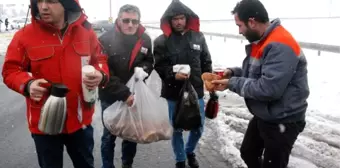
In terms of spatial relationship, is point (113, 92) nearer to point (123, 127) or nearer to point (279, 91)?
point (123, 127)

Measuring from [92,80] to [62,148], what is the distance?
0.72 meters

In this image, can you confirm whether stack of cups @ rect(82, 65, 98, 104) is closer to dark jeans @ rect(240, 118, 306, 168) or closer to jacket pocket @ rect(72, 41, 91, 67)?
jacket pocket @ rect(72, 41, 91, 67)

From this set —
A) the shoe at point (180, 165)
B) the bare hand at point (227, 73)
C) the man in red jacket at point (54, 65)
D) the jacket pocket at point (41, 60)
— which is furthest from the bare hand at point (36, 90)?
the shoe at point (180, 165)

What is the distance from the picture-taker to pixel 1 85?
30.5 feet

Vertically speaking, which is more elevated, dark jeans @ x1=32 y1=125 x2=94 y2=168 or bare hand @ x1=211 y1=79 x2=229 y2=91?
bare hand @ x1=211 y1=79 x2=229 y2=91

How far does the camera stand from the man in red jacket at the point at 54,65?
244 centimetres

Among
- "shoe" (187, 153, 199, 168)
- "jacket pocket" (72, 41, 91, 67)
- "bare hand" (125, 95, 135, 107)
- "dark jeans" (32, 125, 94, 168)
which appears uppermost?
"jacket pocket" (72, 41, 91, 67)

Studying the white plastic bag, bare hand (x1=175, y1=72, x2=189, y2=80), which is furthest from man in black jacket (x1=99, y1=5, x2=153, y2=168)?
bare hand (x1=175, y1=72, x2=189, y2=80)

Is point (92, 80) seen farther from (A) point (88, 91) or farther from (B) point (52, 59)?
(B) point (52, 59)

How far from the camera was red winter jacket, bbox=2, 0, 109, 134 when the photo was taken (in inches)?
96.0

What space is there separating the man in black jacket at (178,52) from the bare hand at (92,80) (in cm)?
126

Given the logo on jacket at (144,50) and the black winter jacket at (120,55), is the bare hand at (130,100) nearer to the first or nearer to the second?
the black winter jacket at (120,55)

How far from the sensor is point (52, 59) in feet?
8.18

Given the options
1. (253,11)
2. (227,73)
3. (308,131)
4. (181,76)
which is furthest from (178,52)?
(308,131)
